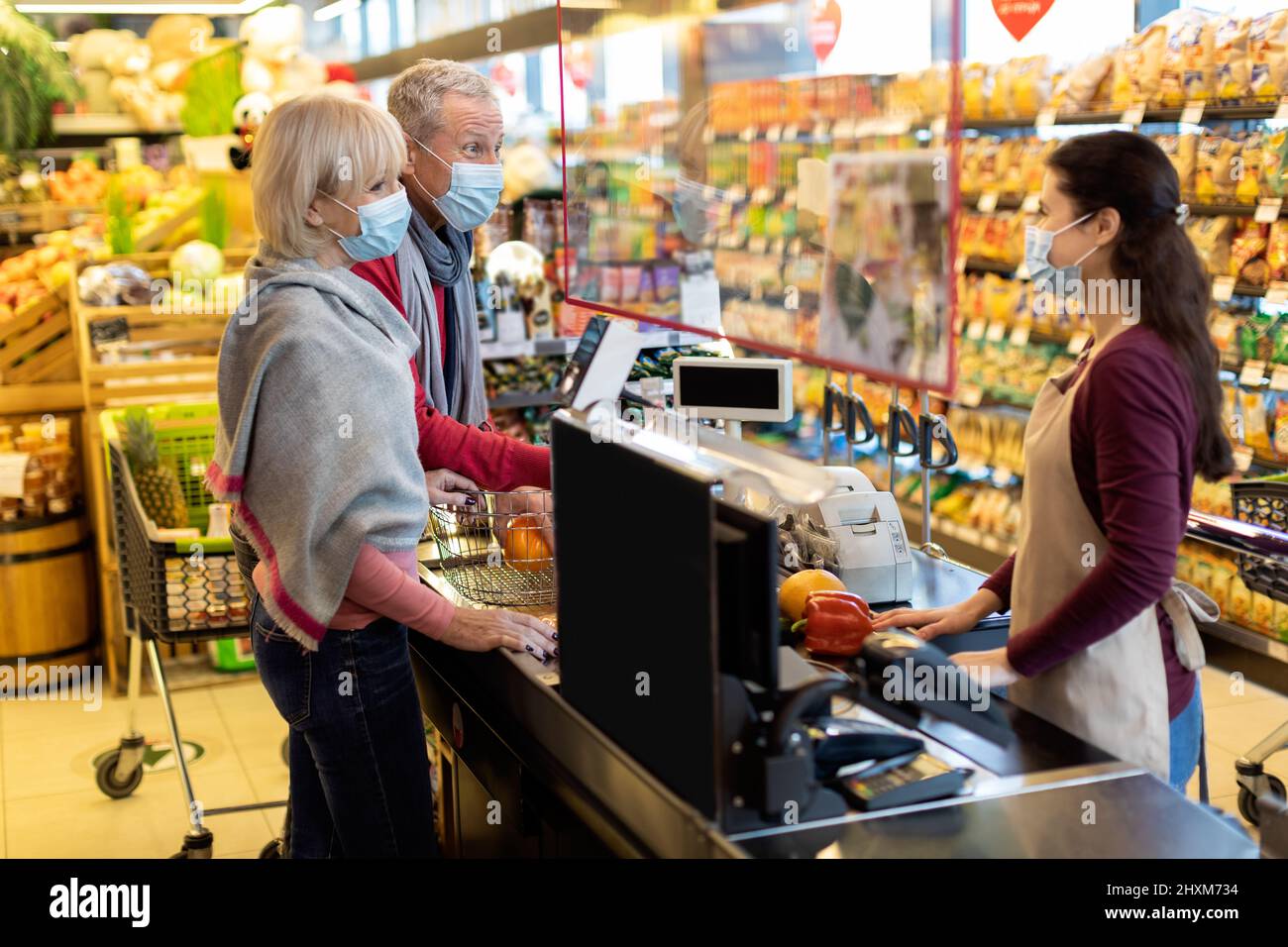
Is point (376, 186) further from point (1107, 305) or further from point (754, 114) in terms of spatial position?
point (1107, 305)

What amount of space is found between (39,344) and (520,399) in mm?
1900

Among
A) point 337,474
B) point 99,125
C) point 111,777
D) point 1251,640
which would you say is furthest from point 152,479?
point 99,125

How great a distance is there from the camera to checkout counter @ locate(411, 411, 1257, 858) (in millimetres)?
1555

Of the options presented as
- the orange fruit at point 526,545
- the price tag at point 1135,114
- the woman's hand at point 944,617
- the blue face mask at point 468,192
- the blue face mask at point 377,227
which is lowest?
the woman's hand at point 944,617

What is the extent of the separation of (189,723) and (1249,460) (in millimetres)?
4022

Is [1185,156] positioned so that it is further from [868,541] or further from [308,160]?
[308,160]

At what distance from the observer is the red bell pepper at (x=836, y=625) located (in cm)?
217

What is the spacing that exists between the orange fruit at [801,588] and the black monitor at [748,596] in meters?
0.75

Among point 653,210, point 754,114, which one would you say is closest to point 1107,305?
point 754,114

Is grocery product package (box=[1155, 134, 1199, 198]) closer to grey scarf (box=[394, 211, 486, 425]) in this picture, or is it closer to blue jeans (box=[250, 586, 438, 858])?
grey scarf (box=[394, 211, 486, 425])

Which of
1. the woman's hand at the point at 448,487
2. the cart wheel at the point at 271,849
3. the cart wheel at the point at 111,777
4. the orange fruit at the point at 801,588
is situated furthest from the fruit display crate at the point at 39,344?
the orange fruit at the point at 801,588

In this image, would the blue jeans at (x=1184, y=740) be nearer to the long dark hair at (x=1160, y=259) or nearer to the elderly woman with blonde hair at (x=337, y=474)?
the long dark hair at (x=1160, y=259)

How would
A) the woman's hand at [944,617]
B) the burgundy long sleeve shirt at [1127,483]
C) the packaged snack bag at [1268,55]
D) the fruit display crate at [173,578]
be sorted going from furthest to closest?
the packaged snack bag at [1268,55]
the fruit display crate at [173,578]
the woman's hand at [944,617]
the burgundy long sleeve shirt at [1127,483]

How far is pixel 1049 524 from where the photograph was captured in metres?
2.09
